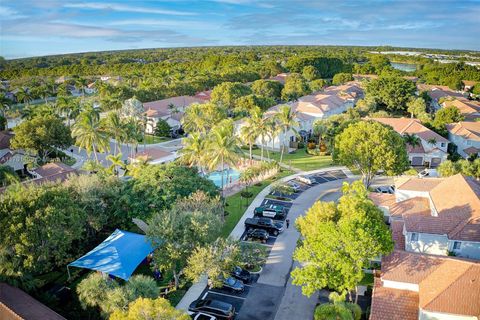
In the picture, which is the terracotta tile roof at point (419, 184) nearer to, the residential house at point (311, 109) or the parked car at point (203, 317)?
the parked car at point (203, 317)

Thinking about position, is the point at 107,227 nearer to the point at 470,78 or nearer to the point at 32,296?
the point at 32,296

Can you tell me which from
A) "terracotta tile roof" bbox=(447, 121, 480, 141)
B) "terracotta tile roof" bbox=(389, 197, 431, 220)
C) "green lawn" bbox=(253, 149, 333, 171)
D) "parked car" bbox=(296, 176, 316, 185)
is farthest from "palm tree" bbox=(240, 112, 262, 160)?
"terracotta tile roof" bbox=(447, 121, 480, 141)

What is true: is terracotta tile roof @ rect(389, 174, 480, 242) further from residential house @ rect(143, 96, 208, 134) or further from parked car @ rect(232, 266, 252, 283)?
residential house @ rect(143, 96, 208, 134)

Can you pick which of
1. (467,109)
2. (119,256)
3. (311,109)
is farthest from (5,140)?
(467,109)

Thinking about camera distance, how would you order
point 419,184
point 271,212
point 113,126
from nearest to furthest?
point 419,184, point 271,212, point 113,126

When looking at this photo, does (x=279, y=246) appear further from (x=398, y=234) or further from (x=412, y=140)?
(x=412, y=140)

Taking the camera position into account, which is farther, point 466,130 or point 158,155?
point 466,130
